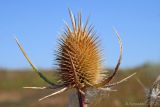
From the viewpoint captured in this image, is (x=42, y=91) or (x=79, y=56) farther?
(x=42, y=91)

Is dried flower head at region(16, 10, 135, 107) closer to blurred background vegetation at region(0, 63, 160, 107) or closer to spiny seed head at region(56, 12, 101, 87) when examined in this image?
spiny seed head at region(56, 12, 101, 87)

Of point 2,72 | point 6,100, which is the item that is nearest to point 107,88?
point 6,100

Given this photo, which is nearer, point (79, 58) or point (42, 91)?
point (79, 58)

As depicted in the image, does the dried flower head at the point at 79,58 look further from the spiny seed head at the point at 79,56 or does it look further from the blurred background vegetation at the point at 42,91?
the blurred background vegetation at the point at 42,91

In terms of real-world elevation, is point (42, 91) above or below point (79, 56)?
above

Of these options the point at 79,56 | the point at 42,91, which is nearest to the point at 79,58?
the point at 79,56

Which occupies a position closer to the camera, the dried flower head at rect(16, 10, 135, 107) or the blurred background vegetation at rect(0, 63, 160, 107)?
the dried flower head at rect(16, 10, 135, 107)

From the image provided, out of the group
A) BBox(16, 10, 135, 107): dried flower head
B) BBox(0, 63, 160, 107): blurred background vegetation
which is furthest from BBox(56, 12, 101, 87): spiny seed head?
BBox(0, 63, 160, 107): blurred background vegetation

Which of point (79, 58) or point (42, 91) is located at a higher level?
point (42, 91)

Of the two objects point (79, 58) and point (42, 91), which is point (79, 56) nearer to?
point (79, 58)
